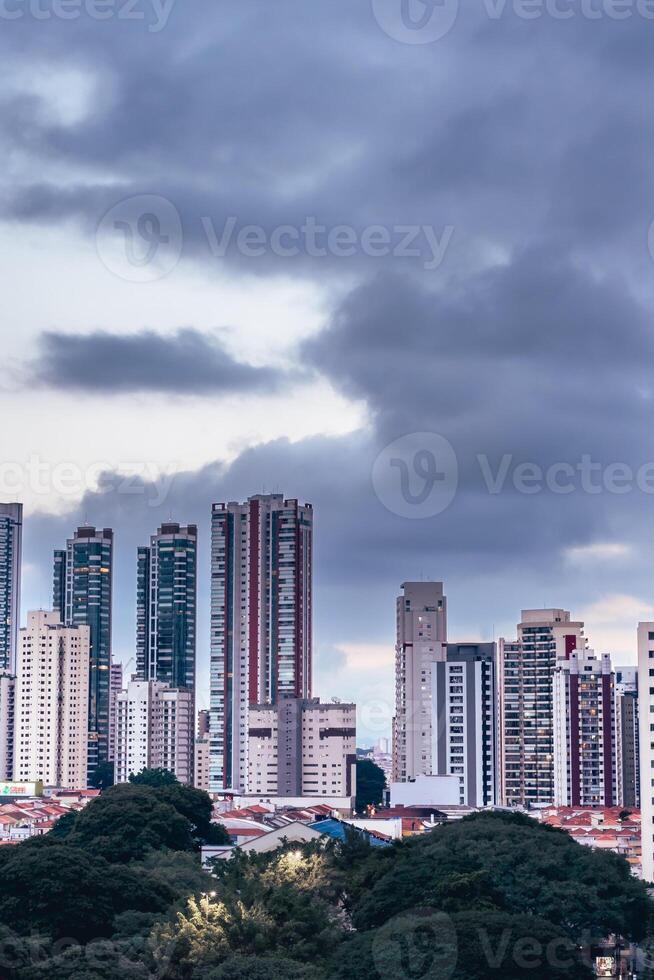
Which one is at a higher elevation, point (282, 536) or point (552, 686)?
point (282, 536)

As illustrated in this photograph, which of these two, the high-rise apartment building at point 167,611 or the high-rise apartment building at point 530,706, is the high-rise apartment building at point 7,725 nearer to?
the high-rise apartment building at point 167,611

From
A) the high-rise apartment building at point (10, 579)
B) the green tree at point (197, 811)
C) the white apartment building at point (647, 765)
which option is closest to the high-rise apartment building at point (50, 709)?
the high-rise apartment building at point (10, 579)

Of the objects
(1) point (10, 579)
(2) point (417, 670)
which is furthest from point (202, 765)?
(1) point (10, 579)

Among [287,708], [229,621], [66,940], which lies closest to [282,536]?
[229,621]

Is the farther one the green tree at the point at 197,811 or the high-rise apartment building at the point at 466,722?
the high-rise apartment building at the point at 466,722

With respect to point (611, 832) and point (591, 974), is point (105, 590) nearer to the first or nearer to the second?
point (611, 832)

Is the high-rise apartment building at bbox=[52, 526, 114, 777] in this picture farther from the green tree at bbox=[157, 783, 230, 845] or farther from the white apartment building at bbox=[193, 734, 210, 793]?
the green tree at bbox=[157, 783, 230, 845]
